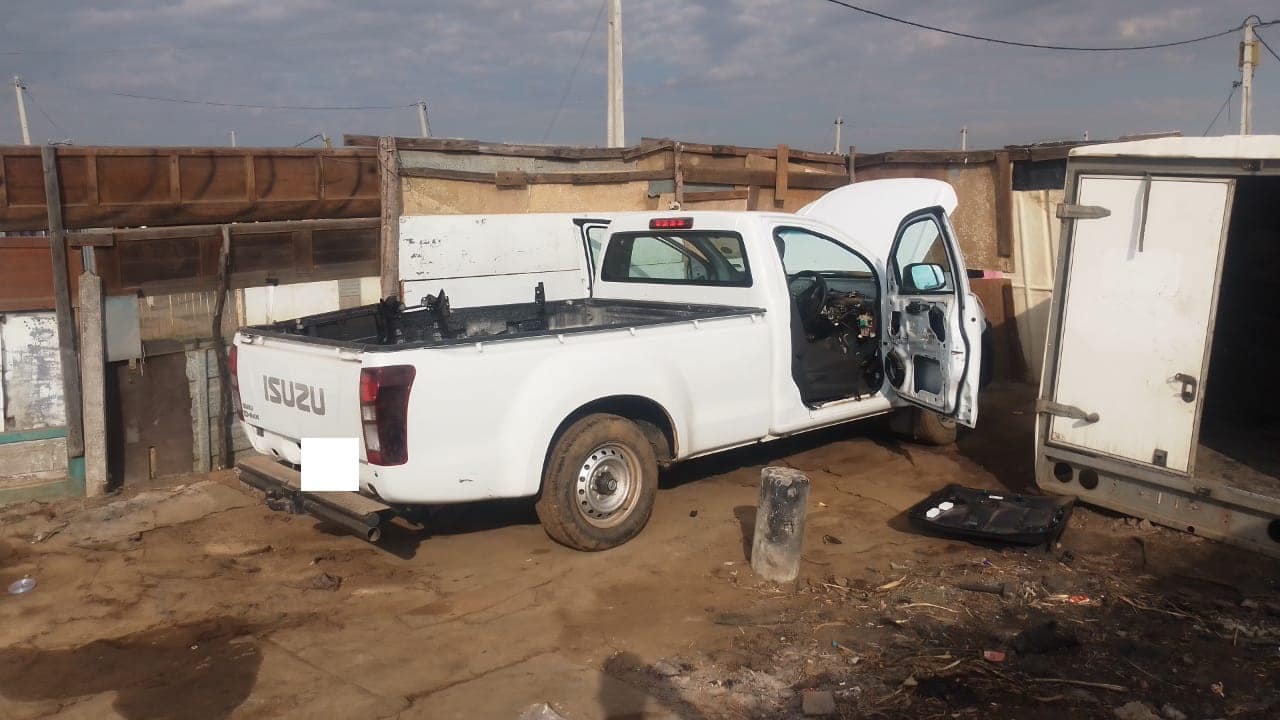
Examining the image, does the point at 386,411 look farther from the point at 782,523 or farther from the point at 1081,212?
the point at 1081,212

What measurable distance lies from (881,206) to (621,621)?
4.04 m

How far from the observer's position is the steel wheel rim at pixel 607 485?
5.27 m

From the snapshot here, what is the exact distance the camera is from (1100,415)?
18.5 ft

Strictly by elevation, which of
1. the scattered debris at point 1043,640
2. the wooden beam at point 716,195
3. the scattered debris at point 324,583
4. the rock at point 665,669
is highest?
the wooden beam at point 716,195

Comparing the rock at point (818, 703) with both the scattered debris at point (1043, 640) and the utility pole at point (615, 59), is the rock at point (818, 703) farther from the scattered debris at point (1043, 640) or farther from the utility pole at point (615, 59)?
the utility pole at point (615, 59)

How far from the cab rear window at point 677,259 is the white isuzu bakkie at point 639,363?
0.05 ft

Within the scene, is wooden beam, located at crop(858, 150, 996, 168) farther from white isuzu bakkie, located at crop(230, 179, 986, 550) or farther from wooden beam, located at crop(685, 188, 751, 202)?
white isuzu bakkie, located at crop(230, 179, 986, 550)

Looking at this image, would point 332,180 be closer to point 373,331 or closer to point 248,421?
point 373,331

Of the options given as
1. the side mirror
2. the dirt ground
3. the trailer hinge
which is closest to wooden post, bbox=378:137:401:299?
the dirt ground

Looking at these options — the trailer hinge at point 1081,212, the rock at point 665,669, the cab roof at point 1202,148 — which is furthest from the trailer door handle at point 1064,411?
the rock at point 665,669

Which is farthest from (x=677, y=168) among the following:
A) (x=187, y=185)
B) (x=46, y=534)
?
(x=46, y=534)

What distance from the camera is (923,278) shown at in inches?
257

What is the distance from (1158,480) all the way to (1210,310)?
104 centimetres

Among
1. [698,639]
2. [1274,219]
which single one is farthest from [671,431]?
[1274,219]
